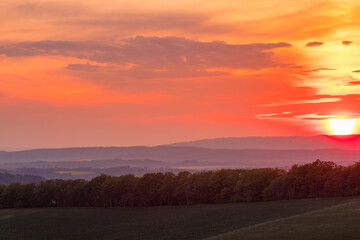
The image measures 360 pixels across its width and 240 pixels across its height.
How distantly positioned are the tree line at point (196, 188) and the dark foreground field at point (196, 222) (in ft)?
27.9

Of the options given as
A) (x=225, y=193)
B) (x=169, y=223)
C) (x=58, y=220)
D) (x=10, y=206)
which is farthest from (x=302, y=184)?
(x=10, y=206)

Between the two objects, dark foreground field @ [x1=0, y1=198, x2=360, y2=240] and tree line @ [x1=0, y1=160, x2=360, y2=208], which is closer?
dark foreground field @ [x1=0, y1=198, x2=360, y2=240]

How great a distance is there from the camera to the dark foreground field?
58406 mm

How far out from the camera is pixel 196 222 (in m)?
97.1

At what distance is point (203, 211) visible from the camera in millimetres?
110312

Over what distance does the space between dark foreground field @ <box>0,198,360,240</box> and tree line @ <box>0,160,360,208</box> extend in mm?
8498

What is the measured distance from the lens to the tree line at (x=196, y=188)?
4641 inches

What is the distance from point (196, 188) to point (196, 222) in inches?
1439

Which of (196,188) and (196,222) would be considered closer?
(196,222)

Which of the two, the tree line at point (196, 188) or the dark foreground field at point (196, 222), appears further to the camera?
the tree line at point (196, 188)

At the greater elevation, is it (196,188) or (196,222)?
(196,188)

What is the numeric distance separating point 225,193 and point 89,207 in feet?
134

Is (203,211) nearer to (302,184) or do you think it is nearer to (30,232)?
(302,184)

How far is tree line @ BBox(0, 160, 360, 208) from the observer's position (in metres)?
118
